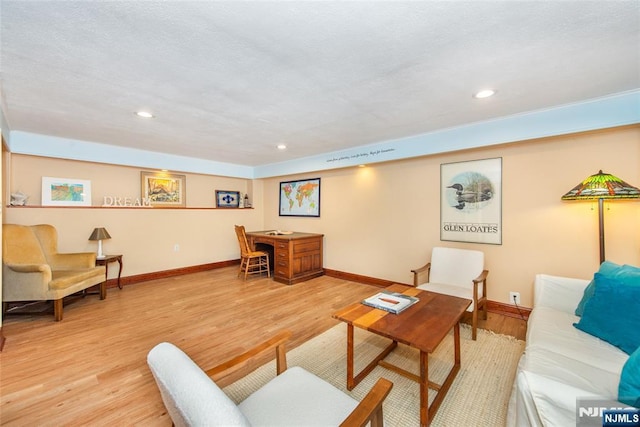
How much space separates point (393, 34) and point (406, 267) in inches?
128

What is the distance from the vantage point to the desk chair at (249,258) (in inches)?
187

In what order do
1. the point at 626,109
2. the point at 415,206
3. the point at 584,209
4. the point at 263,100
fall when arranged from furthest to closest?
the point at 415,206, the point at 584,209, the point at 263,100, the point at 626,109

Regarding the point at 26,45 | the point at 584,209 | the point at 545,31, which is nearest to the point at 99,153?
the point at 26,45

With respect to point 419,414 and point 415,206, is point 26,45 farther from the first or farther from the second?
point 415,206

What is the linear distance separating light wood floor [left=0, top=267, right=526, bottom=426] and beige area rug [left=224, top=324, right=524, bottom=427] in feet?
0.94

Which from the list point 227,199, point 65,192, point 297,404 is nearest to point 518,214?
point 297,404

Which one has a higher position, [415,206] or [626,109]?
[626,109]

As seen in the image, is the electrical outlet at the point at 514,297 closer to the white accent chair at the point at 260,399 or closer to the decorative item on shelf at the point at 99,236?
the white accent chair at the point at 260,399

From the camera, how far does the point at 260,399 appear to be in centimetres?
121

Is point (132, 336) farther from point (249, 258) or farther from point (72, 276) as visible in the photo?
point (249, 258)

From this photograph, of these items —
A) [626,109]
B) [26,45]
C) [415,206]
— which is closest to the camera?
[26,45]

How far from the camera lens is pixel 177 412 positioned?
32.1 inches

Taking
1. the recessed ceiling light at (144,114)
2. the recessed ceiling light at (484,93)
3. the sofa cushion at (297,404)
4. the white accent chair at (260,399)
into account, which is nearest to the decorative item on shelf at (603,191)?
the recessed ceiling light at (484,93)

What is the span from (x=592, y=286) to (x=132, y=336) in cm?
415
